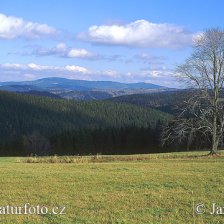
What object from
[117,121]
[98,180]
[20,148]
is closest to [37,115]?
[117,121]

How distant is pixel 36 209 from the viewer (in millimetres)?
13234

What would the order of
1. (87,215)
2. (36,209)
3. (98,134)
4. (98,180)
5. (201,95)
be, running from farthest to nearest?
1. (98,134)
2. (201,95)
3. (98,180)
4. (36,209)
5. (87,215)

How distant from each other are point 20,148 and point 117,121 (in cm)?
7289

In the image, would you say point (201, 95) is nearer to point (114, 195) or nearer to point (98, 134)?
point (114, 195)

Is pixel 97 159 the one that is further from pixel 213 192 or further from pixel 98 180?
pixel 213 192

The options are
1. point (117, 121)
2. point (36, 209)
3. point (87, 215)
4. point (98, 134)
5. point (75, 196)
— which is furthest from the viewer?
point (117, 121)

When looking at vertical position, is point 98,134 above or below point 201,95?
below

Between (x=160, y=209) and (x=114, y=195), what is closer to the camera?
(x=160, y=209)

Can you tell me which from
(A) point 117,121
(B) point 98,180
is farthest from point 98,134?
(B) point 98,180

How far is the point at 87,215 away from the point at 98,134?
116404 mm

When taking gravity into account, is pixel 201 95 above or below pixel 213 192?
above

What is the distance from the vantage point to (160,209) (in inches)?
515

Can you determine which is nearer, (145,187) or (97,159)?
(145,187)

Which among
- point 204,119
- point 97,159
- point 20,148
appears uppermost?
point 204,119
